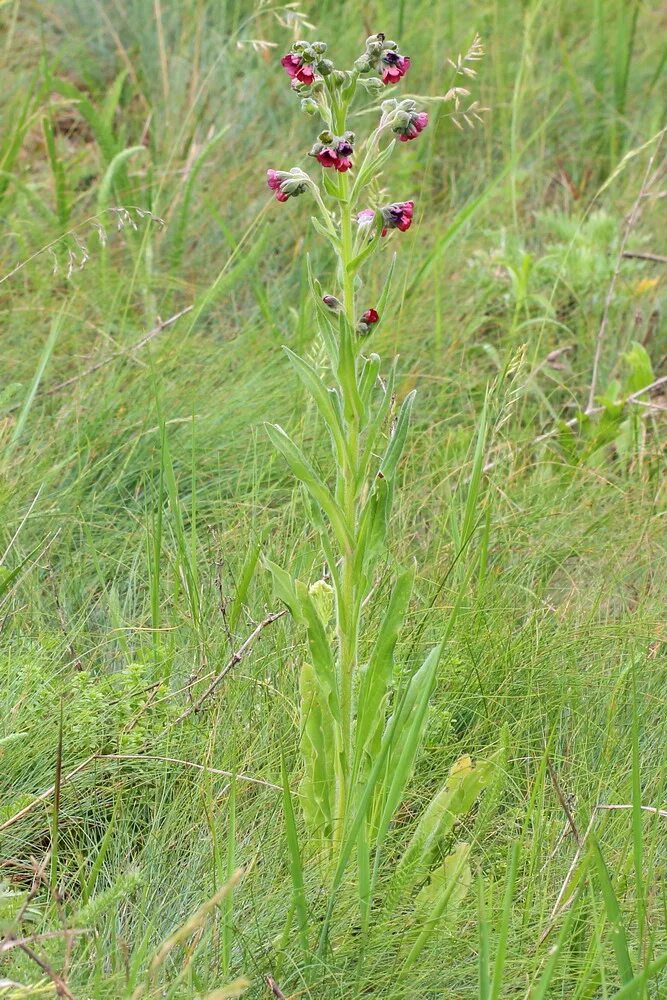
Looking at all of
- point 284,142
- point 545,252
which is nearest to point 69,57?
point 284,142

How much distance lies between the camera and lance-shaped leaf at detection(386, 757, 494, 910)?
1.68m

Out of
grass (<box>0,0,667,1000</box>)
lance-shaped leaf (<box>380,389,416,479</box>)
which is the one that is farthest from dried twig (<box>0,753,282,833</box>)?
lance-shaped leaf (<box>380,389,416,479</box>)

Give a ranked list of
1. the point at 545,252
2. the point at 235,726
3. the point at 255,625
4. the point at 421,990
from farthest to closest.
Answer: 1. the point at 545,252
2. the point at 255,625
3. the point at 235,726
4. the point at 421,990

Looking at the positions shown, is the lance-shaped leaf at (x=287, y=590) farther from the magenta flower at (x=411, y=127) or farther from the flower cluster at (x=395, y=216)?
the magenta flower at (x=411, y=127)

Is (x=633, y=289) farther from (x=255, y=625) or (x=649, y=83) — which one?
(x=255, y=625)

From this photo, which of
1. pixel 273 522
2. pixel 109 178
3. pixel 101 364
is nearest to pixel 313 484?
pixel 273 522

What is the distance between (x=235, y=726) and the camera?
5.92ft

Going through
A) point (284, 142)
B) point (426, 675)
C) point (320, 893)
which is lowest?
point (320, 893)

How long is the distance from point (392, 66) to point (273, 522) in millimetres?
895

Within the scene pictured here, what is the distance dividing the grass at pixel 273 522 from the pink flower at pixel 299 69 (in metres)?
0.66

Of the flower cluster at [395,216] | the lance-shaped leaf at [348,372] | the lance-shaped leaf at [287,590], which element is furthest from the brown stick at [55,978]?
the flower cluster at [395,216]

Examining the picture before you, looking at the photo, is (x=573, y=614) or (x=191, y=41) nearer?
(x=573, y=614)

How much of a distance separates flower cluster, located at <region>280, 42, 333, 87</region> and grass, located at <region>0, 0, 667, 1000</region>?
2.15ft

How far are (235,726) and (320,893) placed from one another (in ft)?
1.02
